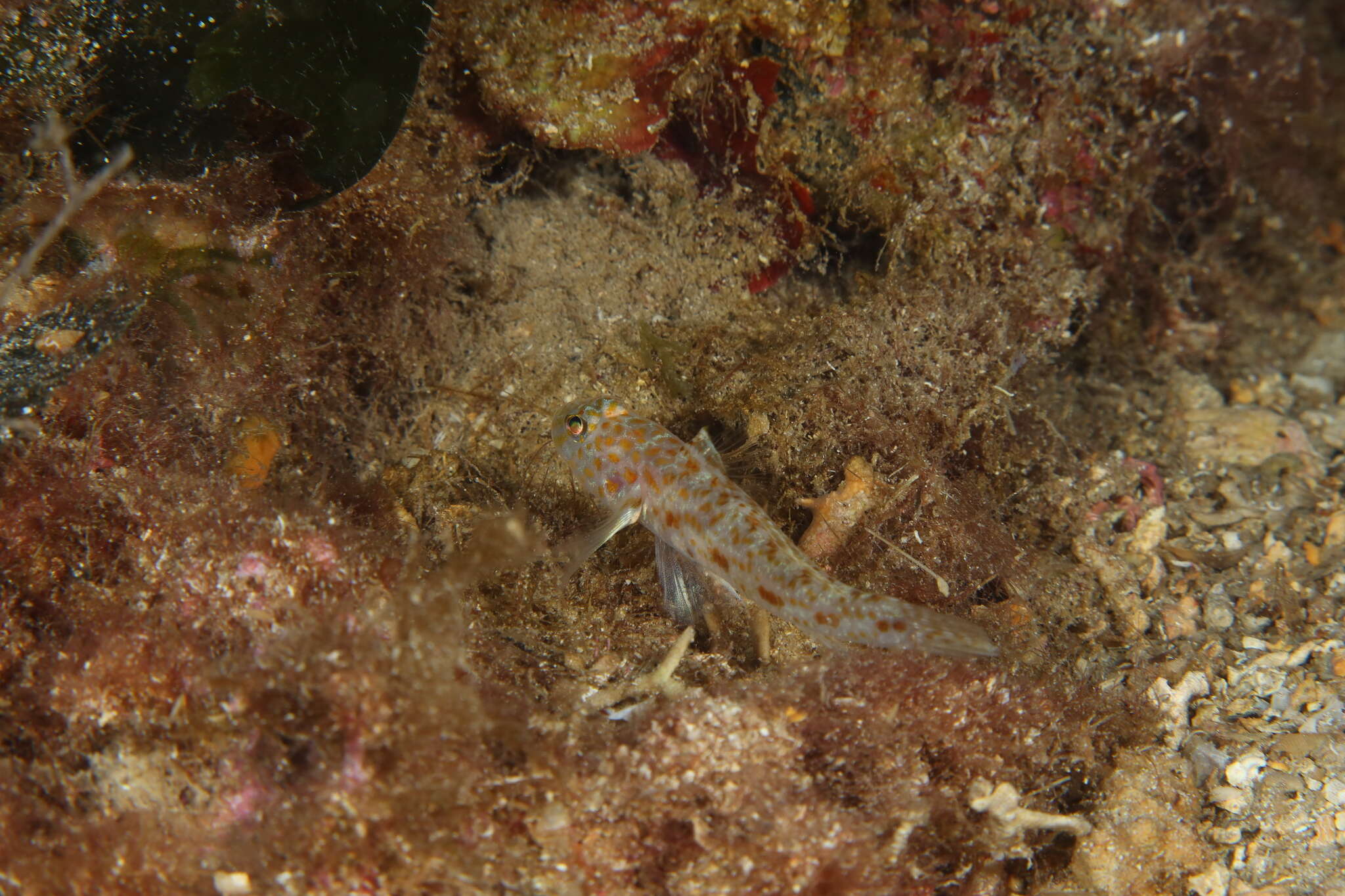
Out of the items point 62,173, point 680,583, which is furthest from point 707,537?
point 62,173

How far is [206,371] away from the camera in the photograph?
3740 mm

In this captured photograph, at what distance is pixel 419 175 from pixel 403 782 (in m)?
3.35

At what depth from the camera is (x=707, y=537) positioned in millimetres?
3443

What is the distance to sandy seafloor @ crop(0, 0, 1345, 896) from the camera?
258 cm

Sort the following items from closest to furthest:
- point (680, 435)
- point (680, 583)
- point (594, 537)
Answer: point (594, 537) → point (680, 583) → point (680, 435)

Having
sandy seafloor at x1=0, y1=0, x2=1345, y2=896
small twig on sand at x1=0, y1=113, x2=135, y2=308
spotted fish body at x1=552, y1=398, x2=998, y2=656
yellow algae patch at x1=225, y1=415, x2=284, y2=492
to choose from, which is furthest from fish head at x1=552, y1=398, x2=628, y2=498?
small twig on sand at x1=0, y1=113, x2=135, y2=308

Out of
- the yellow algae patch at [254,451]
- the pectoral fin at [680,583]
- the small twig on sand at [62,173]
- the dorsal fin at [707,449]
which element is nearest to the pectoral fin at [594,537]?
the pectoral fin at [680,583]

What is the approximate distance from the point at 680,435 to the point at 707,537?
1243mm

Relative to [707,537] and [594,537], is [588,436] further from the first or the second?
[707,537]

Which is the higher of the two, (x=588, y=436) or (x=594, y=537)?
(x=588, y=436)

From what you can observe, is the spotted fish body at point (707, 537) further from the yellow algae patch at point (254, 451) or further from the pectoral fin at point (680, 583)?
the yellow algae patch at point (254, 451)

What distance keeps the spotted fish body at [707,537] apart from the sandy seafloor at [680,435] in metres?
0.21

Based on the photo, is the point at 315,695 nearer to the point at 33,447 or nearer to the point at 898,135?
the point at 33,447

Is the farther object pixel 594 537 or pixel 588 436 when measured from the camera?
pixel 588 436
